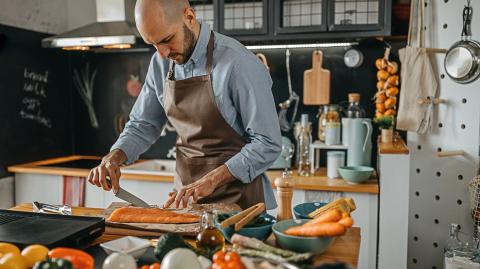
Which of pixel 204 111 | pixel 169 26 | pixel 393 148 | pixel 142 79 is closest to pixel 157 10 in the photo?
pixel 169 26

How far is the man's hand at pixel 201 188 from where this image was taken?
1.43 m

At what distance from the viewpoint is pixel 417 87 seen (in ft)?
8.71

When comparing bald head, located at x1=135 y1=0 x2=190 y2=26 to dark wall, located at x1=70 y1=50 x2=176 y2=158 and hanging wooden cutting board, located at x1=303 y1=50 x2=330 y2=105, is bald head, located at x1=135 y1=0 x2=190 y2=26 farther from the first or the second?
dark wall, located at x1=70 y1=50 x2=176 y2=158

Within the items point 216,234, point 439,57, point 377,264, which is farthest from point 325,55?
point 216,234

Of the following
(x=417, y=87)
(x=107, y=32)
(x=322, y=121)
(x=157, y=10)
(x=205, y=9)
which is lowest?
(x=322, y=121)

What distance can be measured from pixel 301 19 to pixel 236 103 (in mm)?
1304

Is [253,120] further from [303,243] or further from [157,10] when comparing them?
[303,243]

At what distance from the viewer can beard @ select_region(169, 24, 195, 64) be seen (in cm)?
167

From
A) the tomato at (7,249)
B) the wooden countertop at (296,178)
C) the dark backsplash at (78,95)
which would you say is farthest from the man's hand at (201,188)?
the dark backsplash at (78,95)

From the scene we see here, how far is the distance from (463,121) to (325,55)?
1.01 meters

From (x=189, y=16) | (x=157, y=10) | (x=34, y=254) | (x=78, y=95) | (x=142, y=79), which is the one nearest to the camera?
(x=34, y=254)

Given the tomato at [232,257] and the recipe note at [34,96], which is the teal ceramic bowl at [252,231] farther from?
the recipe note at [34,96]

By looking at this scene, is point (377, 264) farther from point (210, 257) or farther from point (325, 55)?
point (210, 257)

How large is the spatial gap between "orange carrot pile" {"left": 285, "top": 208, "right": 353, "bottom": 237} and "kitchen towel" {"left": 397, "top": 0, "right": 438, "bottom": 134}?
1.66 metres
